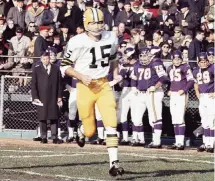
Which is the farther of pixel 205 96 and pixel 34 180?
pixel 205 96

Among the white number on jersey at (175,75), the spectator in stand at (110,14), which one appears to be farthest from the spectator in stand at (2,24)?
the white number on jersey at (175,75)

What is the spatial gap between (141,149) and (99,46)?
17.4 feet

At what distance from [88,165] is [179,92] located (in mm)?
4659

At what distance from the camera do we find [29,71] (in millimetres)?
17797

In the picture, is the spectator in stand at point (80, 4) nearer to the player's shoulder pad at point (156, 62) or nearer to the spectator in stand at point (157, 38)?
the spectator in stand at point (157, 38)

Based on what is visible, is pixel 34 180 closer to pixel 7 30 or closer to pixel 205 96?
pixel 205 96

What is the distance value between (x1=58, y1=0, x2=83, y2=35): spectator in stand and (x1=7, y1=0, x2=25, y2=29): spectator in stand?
38.0 inches

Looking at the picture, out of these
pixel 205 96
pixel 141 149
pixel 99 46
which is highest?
pixel 99 46

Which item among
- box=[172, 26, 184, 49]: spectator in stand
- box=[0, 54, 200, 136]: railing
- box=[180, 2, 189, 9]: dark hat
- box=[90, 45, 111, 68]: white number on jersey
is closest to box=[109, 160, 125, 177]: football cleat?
box=[90, 45, 111, 68]: white number on jersey

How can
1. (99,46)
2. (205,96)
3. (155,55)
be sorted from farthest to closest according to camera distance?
(155,55) < (205,96) < (99,46)

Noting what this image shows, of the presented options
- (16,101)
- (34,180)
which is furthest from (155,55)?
(34,180)

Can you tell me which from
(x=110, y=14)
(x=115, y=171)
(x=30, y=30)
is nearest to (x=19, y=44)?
(x=30, y=30)

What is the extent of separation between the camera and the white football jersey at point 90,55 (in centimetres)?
1080

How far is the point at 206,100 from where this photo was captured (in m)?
15.8
